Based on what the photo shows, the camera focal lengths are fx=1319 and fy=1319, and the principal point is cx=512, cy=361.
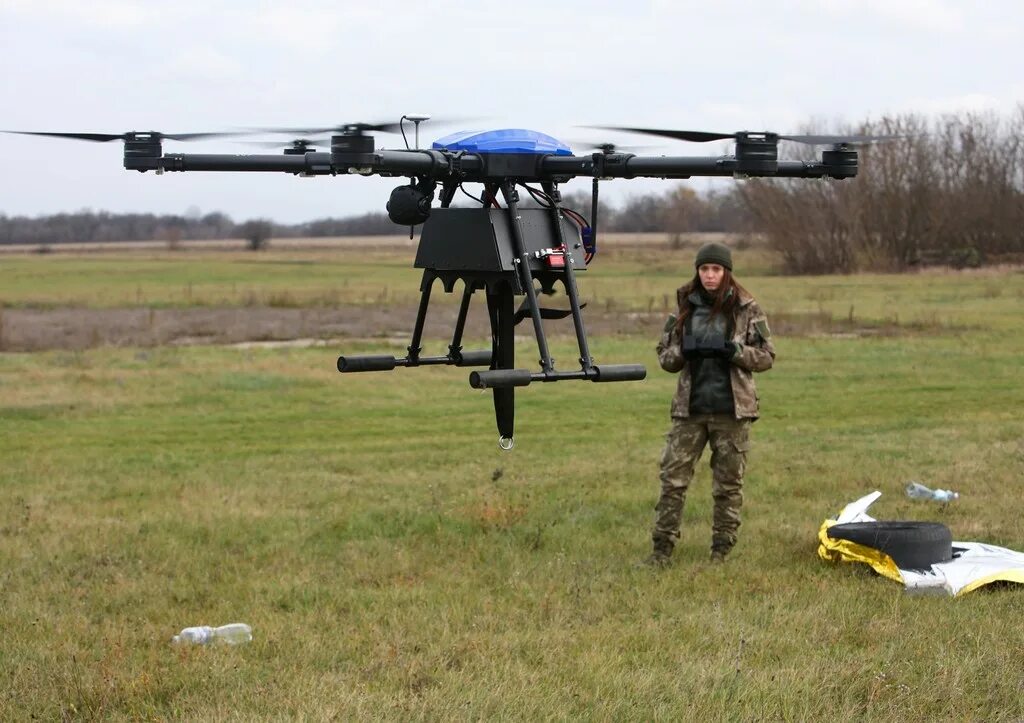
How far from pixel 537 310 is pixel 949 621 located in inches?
143

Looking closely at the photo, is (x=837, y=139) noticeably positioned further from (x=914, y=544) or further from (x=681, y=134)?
(x=914, y=544)

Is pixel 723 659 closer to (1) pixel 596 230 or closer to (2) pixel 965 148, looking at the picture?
(1) pixel 596 230

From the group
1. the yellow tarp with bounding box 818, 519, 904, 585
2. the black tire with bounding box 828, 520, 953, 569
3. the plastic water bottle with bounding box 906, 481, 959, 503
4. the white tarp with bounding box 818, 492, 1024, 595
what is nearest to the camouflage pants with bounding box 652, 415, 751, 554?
the yellow tarp with bounding box 818, 519, 904, 585

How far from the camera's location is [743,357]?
9508 millimetres

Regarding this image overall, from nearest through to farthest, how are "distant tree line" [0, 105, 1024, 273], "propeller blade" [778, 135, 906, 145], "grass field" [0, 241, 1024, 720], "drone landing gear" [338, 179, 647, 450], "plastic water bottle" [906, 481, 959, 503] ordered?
1. "propeller blade" [778, 135, 906, 145]
2. "drone landing gear" [338, 179, 647, 450]
3. "grass field" [0, 241, 1024, 720]
4. "plastic water bottle" [906, 481, 959, 503]
5. "distant tree line" [0, 105, 1024, 273]

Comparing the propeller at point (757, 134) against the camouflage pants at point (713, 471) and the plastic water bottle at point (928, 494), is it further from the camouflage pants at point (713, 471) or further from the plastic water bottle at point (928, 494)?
the plastic water bottle at point (928, 494)

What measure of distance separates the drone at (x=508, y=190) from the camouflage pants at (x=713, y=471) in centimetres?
307

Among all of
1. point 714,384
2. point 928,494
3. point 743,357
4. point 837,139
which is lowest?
point 928,494

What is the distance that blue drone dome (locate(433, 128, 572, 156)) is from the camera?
6.66 metres

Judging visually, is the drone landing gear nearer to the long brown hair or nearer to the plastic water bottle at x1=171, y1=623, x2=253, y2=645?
the plastic water bottle at x1=171, y1=623, x2=253, y2=645

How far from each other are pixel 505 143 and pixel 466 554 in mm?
4639

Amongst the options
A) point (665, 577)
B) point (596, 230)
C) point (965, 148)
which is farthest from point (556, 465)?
point (965, 148)

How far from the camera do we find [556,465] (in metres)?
14.8

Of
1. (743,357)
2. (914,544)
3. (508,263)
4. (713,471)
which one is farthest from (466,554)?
(508,263)
